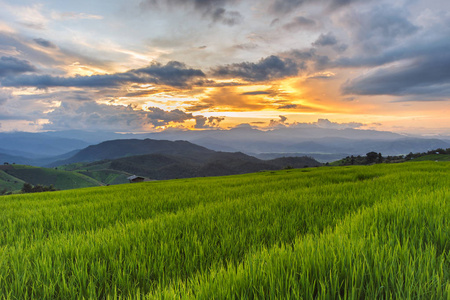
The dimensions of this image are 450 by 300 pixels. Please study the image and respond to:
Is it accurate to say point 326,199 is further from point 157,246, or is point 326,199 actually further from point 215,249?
point 157,246

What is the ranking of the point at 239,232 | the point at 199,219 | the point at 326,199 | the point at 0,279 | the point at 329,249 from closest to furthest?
the point at 329,249 → the point at 0,279 → the point at 239,232 → the point at 199,219 → the point at 326,199

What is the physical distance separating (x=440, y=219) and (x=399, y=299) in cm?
220

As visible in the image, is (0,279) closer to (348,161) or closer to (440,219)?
(440,219)

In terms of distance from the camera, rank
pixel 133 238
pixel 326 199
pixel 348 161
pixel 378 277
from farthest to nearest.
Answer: pixel 348 161 → pixel 326 199 → pixel 133 238 → pixel 378 277

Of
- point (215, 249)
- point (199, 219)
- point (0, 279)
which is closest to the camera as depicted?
point (0, 279)

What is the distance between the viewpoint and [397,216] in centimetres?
299

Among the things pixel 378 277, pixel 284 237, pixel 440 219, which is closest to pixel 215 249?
pixel 284 237

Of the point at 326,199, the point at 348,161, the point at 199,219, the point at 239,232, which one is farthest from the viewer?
the point at 348,161

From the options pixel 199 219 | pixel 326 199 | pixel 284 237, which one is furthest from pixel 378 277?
pixel 326 199

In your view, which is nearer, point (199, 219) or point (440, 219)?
point (440, 219)

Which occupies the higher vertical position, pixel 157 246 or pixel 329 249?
pixel 329 249

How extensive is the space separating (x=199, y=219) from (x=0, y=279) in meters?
2.64

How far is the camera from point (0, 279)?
2207 millimetres

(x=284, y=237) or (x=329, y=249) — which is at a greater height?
(x=329, y=249)
